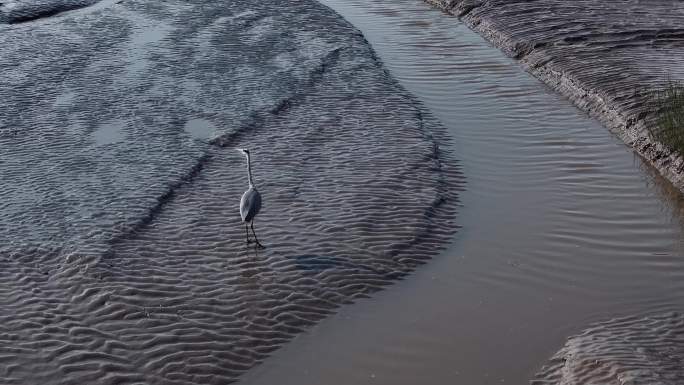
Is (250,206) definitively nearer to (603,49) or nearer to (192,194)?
(192,194)

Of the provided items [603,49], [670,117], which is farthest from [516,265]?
[603,49]

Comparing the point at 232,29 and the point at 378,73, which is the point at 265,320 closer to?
the point at 378,73

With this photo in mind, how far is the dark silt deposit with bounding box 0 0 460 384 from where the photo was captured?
8.68m

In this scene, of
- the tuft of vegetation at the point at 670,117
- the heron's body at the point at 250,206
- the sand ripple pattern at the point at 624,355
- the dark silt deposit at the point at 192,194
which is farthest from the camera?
the tuft of vegetation at the point at 670,117

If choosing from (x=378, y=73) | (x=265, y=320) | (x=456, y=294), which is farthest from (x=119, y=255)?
(x=378, y=73)

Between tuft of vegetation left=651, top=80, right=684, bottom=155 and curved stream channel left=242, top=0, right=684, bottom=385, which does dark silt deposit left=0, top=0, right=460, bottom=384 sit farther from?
tuft of vegetation left=651, top=80, right=684, bottom=155

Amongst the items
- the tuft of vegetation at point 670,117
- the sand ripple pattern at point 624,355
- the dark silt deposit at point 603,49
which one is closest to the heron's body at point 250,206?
the sand ripple pattern at point 624,355

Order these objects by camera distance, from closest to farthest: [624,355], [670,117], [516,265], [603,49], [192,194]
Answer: [624,355] → [516,265] → [192,194] → [670,117] → [603,49]

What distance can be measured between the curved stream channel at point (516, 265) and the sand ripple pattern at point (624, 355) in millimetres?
182

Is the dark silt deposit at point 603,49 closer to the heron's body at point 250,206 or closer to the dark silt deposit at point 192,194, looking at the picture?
the dark silt deposit at point 192,194

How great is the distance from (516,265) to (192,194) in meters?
3.90

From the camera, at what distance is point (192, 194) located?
38.1 ft

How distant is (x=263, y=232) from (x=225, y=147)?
2865 millimetres

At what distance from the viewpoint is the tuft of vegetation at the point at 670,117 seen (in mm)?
12102
